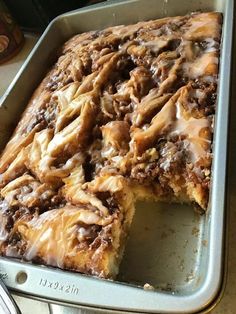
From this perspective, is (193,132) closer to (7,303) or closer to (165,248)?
(165,248)

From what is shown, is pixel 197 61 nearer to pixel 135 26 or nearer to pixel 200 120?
pixel 200 120

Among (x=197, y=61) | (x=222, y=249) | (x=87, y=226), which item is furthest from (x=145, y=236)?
(x=197, y=61)

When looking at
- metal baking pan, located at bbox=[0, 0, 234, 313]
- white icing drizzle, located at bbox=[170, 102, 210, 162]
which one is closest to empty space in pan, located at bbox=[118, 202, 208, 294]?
metal baking pan, located at bbox=[0, 0, 234, 313]

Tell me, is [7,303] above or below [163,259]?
above

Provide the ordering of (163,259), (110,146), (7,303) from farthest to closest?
(110,146), (163,259), (7,303)

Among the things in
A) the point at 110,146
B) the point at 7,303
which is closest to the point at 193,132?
the point at 110,146

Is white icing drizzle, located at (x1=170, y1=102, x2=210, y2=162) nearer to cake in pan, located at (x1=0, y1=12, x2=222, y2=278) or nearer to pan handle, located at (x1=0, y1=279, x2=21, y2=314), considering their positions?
cake in pan, located at (x1=0, y1=12, x2=222, y2=278)

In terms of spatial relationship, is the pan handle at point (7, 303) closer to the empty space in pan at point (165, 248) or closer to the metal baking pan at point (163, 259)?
the metal baking pan at point (163, 259)
